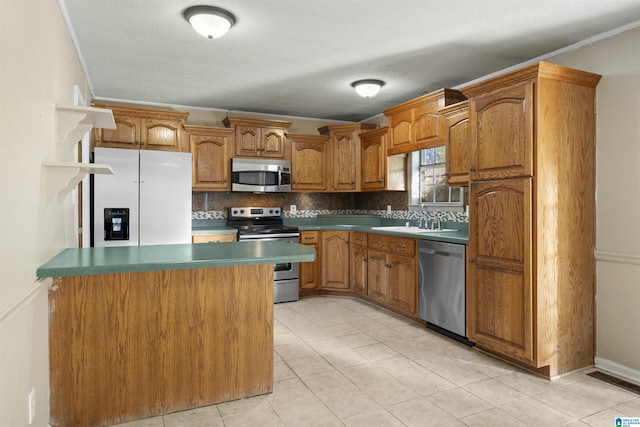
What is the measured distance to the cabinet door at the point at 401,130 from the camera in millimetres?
4348

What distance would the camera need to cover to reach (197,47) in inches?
126

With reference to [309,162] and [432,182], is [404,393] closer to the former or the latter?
[432,182]

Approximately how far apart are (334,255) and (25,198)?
380 cm

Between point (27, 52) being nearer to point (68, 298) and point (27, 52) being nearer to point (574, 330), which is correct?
point (68, 298)

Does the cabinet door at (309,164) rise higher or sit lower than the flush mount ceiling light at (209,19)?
lower

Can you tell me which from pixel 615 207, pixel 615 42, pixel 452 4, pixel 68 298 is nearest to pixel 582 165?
pixel 615 207

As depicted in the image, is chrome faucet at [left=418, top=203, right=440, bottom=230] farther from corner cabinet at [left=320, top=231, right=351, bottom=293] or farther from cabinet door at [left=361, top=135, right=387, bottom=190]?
corner cabinet at [left=320, top=231, right=351, bottom=293]

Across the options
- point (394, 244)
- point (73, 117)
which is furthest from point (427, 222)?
point (73, 117)

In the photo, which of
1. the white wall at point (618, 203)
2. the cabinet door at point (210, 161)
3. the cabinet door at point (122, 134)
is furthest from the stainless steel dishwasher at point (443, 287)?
the cabinet door at point (122, 134)

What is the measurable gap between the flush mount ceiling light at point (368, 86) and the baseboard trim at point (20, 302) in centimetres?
317

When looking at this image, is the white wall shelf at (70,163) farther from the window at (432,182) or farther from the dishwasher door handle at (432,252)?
the window at (432,182)

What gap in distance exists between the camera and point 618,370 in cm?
279

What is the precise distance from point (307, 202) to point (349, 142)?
1048 mm

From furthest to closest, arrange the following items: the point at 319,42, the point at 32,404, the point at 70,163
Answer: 1. the point at 319,42
2. the point at 70,163
3. the point at 32,404
